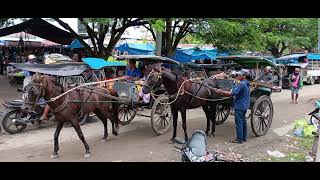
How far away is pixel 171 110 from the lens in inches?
408

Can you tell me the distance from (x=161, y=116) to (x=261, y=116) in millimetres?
2692

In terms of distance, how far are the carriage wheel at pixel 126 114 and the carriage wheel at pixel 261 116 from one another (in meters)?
3.38

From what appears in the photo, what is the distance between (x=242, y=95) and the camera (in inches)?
389

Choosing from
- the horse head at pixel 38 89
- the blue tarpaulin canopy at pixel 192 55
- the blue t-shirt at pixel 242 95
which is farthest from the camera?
the blue tarpaulin canopy at pixel 192 55

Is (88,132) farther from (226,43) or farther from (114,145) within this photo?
(226,43)

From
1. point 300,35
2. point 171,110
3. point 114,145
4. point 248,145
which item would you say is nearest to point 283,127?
point 248,145

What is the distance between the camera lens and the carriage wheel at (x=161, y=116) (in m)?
10.3

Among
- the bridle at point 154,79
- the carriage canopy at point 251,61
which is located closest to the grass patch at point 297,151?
the carriage canopy at point 251,61

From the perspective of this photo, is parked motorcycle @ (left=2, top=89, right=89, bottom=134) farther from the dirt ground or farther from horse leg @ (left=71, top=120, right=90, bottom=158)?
horse leg @ (left=71, top=120, right=90, bottom=158)

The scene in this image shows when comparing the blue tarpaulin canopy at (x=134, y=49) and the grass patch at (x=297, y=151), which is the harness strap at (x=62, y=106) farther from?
the blue tarpaulin canopy at (x=134, y=49)

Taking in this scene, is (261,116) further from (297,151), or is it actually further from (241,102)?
(297,151)

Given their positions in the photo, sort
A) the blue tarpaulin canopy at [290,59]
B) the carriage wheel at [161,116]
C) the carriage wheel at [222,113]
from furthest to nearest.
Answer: the blue tarpaulin canopy at [290,59], the carriage wheel at [222,113], the carriage wheel at [161,116]

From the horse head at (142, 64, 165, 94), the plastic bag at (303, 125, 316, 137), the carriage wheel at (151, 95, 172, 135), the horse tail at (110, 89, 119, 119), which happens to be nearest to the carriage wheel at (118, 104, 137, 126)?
the horse tail at (110, 89, 119, 119)
